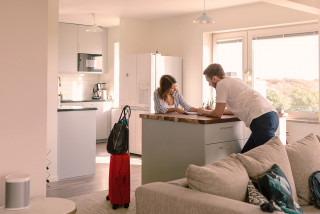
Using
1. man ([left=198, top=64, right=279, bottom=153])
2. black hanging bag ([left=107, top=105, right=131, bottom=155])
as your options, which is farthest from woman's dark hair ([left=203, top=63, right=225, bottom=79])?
black hanging bag ([left=107, top=105, right=131, bottom=155])

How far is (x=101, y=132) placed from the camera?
8.53 metres

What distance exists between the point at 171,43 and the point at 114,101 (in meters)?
2.03

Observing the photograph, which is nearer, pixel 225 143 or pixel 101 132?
pixel 225 143

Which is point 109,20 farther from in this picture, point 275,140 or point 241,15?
point 275,140

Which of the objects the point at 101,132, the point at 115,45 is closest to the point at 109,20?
the point at 115,45

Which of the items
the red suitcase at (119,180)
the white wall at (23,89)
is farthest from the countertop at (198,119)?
the white wall at (23,89)

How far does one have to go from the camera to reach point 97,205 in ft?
13.6

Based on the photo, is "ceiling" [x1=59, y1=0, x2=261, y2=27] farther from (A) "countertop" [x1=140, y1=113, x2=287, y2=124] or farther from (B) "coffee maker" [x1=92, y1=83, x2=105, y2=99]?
(A) "countertop" [x1=140, y1=113, x2=287, y2=124]

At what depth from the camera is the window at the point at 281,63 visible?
5633 millimetres

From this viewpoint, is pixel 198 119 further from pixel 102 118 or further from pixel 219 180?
pixel 102 118

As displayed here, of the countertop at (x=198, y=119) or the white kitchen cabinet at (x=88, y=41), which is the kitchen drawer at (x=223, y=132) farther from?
the white kitchen cabinet at (x=88, y=41)

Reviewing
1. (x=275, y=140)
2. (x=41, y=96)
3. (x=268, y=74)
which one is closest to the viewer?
(x=41, y=96)

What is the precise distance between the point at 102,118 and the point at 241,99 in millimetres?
5218

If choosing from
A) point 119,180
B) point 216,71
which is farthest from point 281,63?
point 119,180
